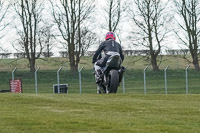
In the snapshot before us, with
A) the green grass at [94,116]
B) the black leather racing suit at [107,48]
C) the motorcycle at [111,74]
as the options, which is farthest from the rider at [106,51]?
the green grass at [94,116]

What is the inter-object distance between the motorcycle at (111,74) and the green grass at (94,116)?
3.86 metres

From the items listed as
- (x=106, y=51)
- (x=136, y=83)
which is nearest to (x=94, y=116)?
(x=106, y=51)

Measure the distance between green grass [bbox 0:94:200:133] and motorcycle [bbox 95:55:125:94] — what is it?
12.7ft

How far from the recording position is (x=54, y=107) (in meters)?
13.0

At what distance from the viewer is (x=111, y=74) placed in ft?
60.5

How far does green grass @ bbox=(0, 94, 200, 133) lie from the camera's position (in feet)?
31.3

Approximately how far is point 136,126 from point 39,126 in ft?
5.08

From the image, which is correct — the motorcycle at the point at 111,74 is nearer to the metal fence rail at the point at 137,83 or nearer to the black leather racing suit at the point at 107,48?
the black leather racing suit at the point at 107,48

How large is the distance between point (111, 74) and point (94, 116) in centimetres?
736

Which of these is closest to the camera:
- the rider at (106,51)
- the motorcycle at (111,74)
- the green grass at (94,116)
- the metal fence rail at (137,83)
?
the green grass at (94,116)

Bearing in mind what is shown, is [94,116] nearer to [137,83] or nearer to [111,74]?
[111,74]

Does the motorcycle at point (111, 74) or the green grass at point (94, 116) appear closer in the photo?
the green grass at point (94, 116)

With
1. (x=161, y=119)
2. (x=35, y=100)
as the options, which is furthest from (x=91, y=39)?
(x=161, y=119)

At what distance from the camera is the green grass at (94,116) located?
9.54 m
